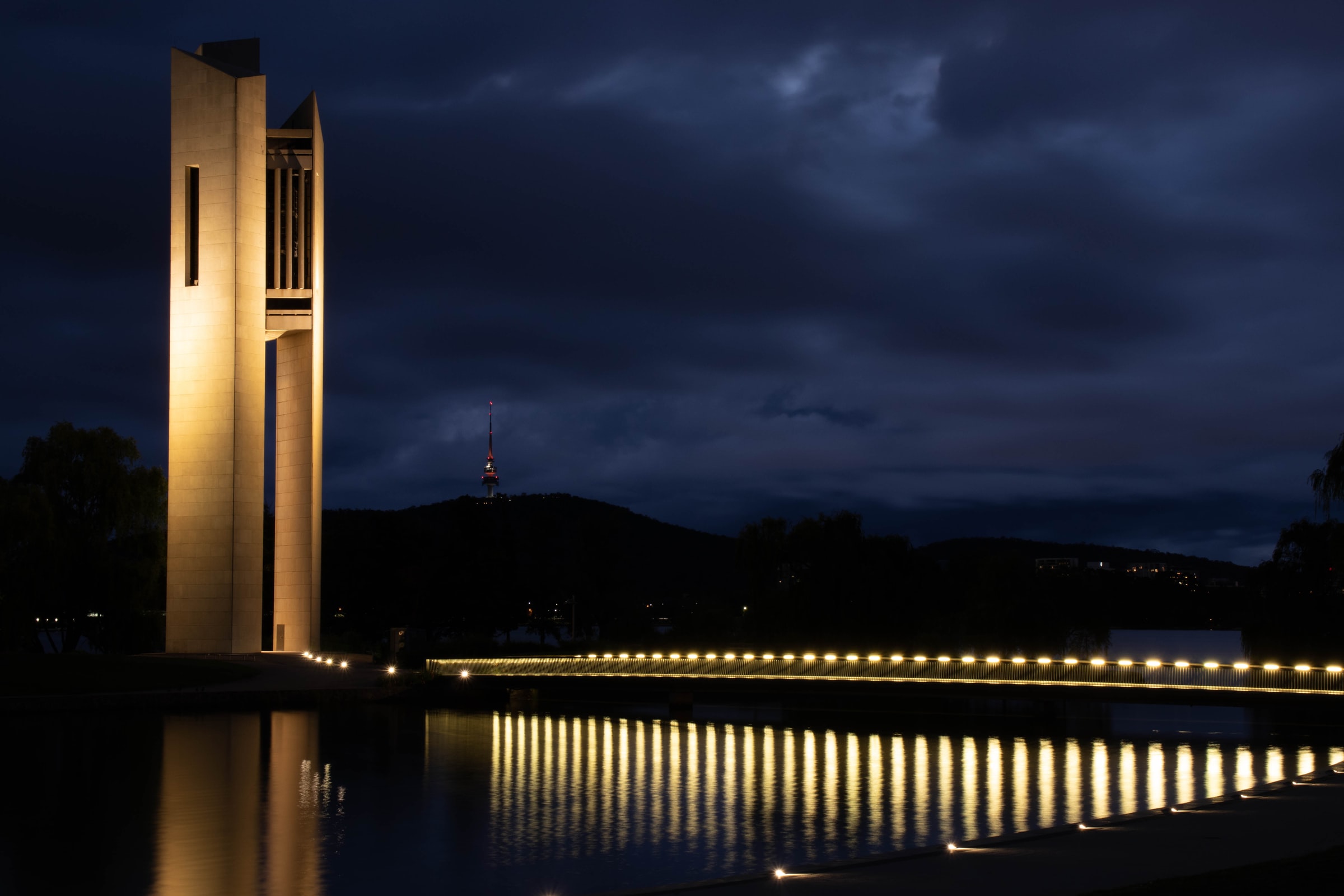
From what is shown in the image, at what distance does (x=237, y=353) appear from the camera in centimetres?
3919

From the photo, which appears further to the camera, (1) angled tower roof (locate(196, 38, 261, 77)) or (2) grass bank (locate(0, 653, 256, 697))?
(1) angled tower roof (locate(196, 38, 261, 77))

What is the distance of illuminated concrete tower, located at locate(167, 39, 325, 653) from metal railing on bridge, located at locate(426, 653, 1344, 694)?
7701 mm

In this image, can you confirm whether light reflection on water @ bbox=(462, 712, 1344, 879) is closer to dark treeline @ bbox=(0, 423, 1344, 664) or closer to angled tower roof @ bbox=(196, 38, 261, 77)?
dark treeline @ bbox=(0, 423, 1344, 664)

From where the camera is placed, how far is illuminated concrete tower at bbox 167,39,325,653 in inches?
1522

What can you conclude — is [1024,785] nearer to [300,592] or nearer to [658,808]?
[658,808]

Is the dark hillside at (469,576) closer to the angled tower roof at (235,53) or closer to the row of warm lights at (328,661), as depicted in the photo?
the row of warm lights at (328,661)

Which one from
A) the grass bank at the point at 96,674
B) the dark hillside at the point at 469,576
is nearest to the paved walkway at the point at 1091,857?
the grass bank at the point at 96,674

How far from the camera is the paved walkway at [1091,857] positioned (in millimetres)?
8914

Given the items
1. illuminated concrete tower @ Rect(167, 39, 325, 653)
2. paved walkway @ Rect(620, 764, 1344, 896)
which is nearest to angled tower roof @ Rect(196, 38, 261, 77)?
illuminated concrete tower @ Rect(167, 39, 325, 653)

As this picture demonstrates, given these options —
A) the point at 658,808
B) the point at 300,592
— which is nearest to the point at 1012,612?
the point at 300,592

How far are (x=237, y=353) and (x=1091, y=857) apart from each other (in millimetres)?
34127

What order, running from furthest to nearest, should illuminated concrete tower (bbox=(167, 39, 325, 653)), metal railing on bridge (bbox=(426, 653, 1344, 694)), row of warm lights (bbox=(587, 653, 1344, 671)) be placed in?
illuminated concrete tower (bbox=(167, 39, 325, 653)), metal railing on bridge (bbox=(426, 653, 1344, 694)), row of warm lights (bbox=(587, 653, 1344, 671))

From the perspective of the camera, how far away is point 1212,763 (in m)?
21.6

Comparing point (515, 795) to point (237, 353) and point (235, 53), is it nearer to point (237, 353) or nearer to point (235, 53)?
point (237, 353)
